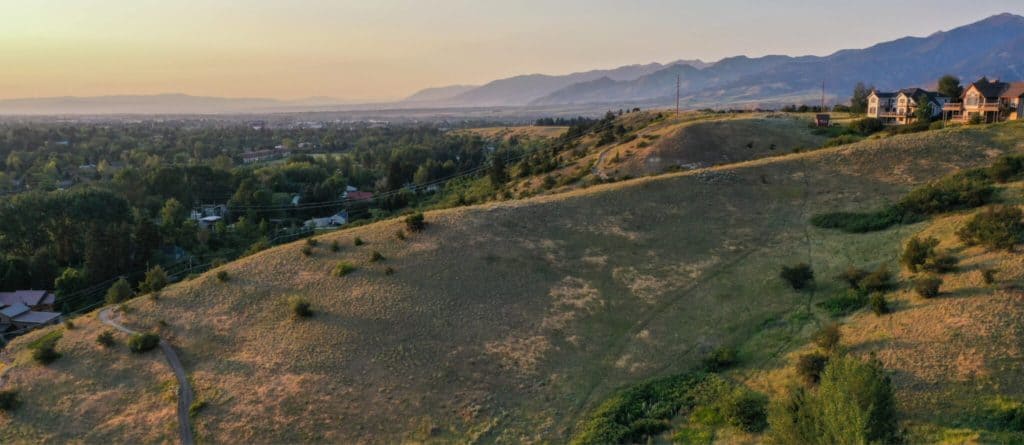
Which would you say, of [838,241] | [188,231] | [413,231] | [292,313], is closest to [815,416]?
[838,241]

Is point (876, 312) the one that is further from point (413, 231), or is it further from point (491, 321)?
point (413, 231)

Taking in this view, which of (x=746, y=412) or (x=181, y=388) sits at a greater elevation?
(x=746, y=412)

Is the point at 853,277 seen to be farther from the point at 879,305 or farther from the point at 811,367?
the point at 811,367

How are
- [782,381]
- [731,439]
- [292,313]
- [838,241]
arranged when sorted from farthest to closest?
[838,241] < [292,313] < [782,381] < [731,439]

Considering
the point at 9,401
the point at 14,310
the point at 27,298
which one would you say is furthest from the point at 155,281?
the point at 27,298

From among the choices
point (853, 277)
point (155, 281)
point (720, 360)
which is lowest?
point (720, 360)

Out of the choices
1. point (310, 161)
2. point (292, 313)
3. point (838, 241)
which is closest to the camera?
point (292, 313)
